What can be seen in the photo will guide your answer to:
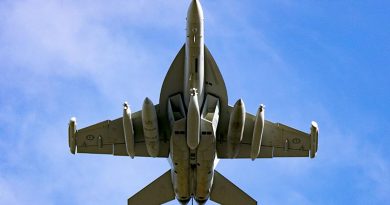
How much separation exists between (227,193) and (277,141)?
316 centimetres

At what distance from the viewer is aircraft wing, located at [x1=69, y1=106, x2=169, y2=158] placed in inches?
1282

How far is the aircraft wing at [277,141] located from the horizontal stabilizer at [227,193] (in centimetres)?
118

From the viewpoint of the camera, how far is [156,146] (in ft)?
103

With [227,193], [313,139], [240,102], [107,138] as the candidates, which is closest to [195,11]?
[240,102]

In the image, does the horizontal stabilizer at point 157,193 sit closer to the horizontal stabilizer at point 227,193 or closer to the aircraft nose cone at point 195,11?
the horizontal stabilizer at point 227,193

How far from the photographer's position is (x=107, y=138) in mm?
32875

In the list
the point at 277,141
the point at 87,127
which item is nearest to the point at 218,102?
the point at 277,141

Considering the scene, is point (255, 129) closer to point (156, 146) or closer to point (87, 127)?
point (156, 146)

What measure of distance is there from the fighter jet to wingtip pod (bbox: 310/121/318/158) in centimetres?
4

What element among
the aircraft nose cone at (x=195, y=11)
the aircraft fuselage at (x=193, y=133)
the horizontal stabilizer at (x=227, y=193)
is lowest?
the horizontal stabilizer at (x=227, y=193)

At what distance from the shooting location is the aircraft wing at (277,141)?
3256 centimetres

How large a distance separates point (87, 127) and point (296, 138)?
29.9 ft

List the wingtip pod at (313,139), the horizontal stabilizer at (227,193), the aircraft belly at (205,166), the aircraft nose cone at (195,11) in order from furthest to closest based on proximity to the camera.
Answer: the horizontal stabilizer at (227,193) < the wingtip pod at (313,139) < the aircraft belly at (205,166) < the aircraft nose cone at (195,11)

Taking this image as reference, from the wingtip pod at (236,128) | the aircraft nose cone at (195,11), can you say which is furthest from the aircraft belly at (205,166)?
the aircraft nose cone at (195,11)
